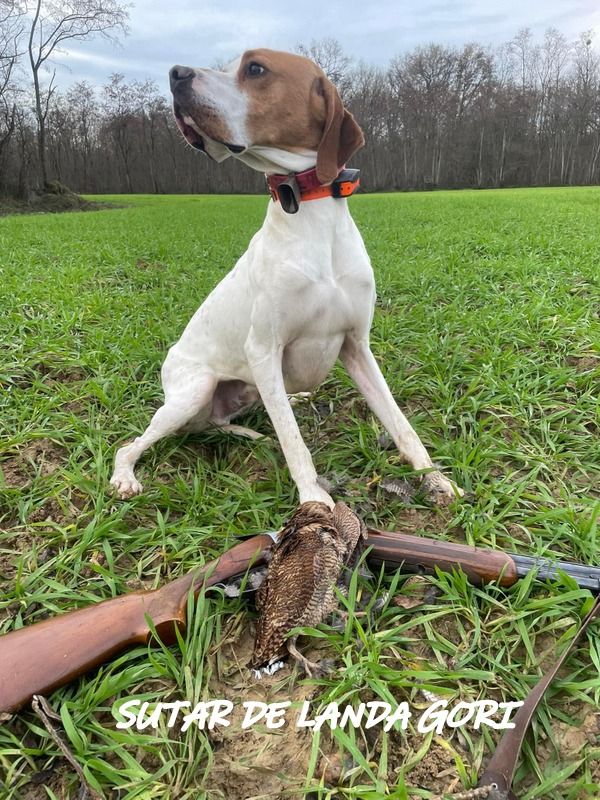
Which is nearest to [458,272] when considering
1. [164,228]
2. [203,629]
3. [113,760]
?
[203,629]

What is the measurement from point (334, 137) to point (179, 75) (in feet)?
2.07

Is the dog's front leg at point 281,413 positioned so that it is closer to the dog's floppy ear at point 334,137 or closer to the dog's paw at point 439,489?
the dog's paw at point 439,489

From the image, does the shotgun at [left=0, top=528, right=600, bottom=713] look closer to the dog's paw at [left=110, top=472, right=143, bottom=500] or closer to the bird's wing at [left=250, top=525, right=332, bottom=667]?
the bird's wing at [left=250, top=525, right=332, bottom=667]

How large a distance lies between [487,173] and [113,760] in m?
51.6

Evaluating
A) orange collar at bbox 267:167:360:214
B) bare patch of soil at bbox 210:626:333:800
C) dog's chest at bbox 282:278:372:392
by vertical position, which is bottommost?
bare patch of soil at bbox 210:626:333:800

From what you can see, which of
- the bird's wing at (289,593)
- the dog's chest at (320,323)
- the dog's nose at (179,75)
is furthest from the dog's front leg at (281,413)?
the dog's nose at (179,75)

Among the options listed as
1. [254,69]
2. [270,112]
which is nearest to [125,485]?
[270,112]

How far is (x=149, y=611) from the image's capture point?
4.84 ft

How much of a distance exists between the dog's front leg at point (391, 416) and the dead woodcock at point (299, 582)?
68 cm

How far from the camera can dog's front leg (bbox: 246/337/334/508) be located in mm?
2189

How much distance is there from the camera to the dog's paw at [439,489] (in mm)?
2145

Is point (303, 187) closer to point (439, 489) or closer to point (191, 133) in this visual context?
point (191, 133)

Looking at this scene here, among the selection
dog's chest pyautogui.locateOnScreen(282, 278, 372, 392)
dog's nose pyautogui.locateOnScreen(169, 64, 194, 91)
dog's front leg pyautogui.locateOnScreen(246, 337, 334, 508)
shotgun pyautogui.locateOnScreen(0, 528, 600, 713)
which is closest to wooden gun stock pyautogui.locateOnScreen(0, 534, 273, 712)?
shotgun pyautogui.locateOnScreen(0, 528, 600, 713)

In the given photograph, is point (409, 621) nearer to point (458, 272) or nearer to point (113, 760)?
point (113, 760)
